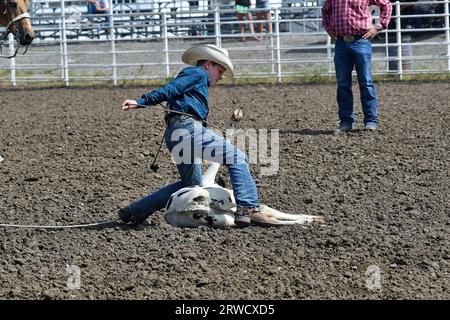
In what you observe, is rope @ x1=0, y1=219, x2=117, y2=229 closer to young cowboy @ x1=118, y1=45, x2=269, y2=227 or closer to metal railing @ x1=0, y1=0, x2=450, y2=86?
young cowboy @ x1=118, y1=45, x2=269, y2=227

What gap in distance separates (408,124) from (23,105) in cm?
655

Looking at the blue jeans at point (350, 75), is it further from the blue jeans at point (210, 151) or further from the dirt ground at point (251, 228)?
the blue jeans at point (210, 151)

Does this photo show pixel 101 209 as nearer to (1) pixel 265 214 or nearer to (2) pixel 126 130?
(1) pixel 265 214

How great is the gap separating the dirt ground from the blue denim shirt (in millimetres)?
859

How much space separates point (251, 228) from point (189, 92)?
41.4 inches

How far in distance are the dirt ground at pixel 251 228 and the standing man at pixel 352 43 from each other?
0.30 metres

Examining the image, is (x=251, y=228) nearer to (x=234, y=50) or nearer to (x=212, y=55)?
(x=212, y=55)

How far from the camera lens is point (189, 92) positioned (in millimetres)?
6191

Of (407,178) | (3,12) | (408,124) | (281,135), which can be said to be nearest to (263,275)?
(407,178)

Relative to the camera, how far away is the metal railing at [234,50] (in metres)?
16.9

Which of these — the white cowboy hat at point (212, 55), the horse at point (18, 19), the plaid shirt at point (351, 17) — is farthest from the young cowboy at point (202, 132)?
the horse at point (18, 19)

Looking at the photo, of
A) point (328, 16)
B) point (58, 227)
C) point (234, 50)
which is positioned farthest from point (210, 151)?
point (234, 50)

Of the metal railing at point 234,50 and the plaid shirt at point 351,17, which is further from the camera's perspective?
the metal railing at point 234,50

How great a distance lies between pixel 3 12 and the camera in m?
10.6
